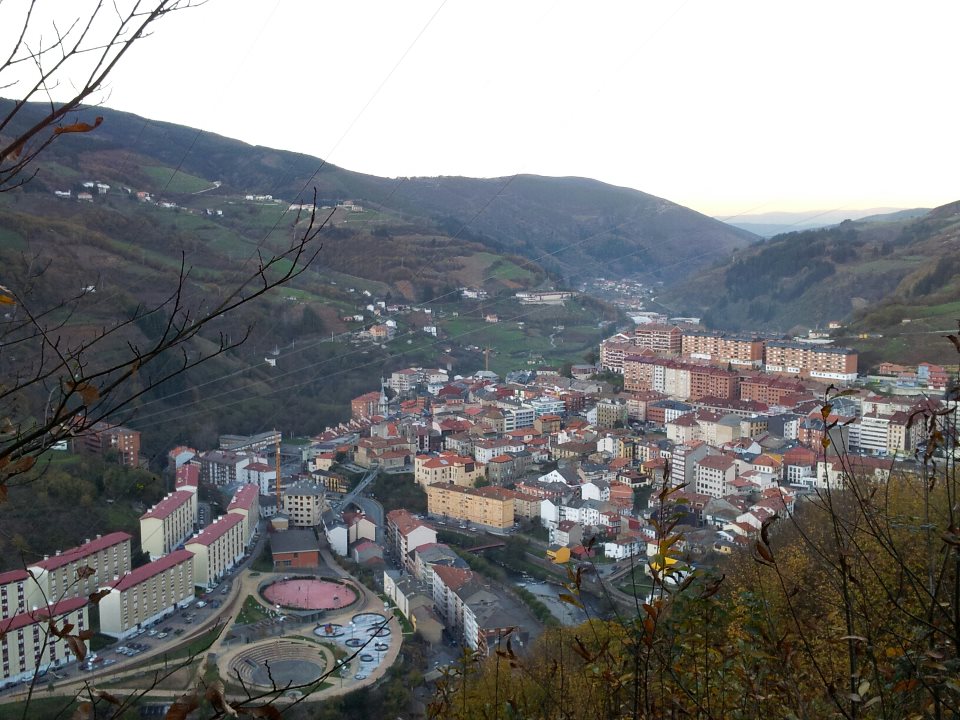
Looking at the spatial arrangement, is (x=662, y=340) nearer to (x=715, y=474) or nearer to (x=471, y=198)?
(x=715, y=474)

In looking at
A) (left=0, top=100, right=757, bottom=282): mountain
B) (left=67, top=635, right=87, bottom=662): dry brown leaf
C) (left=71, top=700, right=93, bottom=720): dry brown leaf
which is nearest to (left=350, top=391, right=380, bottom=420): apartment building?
(left=0, top=100, right=757, bottom=282): mountain

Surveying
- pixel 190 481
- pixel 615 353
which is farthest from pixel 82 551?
pixel 615 353

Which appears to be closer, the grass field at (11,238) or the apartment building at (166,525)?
the apartment building at (166,525)

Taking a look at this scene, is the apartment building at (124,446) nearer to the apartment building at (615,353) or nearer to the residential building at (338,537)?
the residential building at (338,537)

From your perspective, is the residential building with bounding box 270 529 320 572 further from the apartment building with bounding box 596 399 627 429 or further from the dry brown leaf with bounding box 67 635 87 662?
the dry brown leaf with bounding box 67 635 87 662

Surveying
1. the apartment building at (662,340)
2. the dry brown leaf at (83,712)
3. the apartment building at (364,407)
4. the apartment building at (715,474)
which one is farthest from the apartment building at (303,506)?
the apartment building at (662,340)

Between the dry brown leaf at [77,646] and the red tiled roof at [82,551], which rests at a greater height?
the dry brown leaf at [77,646]

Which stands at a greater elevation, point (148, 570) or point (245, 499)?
point (148, 570)

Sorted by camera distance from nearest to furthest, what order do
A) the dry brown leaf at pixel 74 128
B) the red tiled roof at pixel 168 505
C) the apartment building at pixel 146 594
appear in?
the dry brown leaf at pixel 74 128 → the apartment building at pixel 146 594 → the red tiled roof at pixel 168 505
